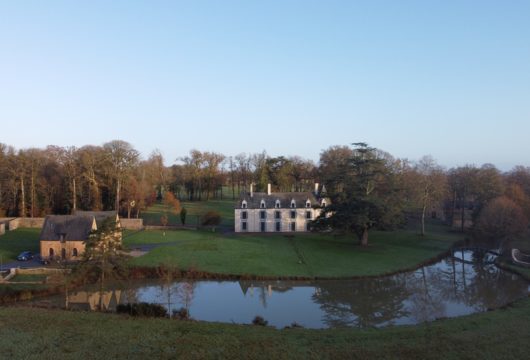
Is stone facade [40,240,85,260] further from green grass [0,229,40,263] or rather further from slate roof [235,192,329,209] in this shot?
slate roof [235,192,329,209]

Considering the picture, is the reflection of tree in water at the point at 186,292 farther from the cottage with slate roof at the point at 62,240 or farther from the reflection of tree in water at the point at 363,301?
the cottage with slate roof at the point at 62,240

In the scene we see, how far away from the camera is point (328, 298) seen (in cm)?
3094

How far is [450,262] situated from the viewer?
1753 inches

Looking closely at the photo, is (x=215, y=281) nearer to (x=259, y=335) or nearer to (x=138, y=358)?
(x=259, y=335)

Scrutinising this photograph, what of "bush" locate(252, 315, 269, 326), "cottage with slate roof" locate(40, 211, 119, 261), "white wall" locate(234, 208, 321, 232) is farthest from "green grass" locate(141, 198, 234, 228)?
"bush" locate(252, 315, 269, 326)

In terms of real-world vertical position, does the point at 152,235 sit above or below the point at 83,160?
below

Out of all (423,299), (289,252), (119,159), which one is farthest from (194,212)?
(423,299)

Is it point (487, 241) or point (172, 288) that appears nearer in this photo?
point (172, 288)

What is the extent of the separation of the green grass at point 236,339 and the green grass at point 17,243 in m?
17.9

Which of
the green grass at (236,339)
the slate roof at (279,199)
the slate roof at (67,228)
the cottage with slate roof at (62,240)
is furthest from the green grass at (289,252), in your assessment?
the green grass at (236,339)

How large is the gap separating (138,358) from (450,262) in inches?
1444

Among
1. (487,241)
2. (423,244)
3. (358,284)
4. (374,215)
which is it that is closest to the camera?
(358,284)

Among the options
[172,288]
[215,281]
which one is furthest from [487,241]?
[172,288]

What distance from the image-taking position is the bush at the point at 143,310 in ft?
83.8
